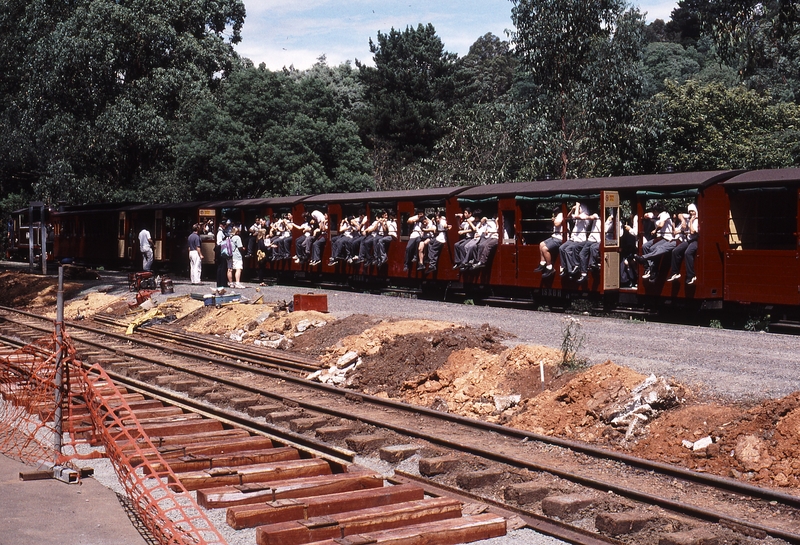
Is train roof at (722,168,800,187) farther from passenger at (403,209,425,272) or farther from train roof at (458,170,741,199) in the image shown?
passenger at (403,209,425,272)

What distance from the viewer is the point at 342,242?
2641 cm

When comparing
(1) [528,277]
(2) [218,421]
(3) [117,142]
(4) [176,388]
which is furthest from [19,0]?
(2) [218,421]

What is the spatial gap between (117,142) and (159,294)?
697 inches

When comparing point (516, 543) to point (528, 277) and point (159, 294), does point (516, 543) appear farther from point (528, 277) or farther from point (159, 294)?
point (159, 294)

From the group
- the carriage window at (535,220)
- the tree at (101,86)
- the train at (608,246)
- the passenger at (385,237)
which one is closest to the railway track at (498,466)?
the train at (608,246)

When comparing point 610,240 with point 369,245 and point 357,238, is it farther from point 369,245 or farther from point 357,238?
point 357,238

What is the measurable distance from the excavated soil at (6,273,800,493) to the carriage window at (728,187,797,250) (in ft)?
19.0

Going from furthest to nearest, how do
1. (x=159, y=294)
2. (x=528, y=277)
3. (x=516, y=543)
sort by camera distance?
(x=159, y=294), (x=528, y=277), (x=516, y=543)

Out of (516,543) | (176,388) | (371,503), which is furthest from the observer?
(176,388)

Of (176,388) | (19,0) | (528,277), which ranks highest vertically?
(19,0)

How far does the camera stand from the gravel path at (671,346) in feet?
35.8

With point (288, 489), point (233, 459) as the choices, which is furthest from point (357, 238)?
point (288, 489)

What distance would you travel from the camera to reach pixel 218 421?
952cm

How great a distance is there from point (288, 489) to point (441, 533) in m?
1.40
